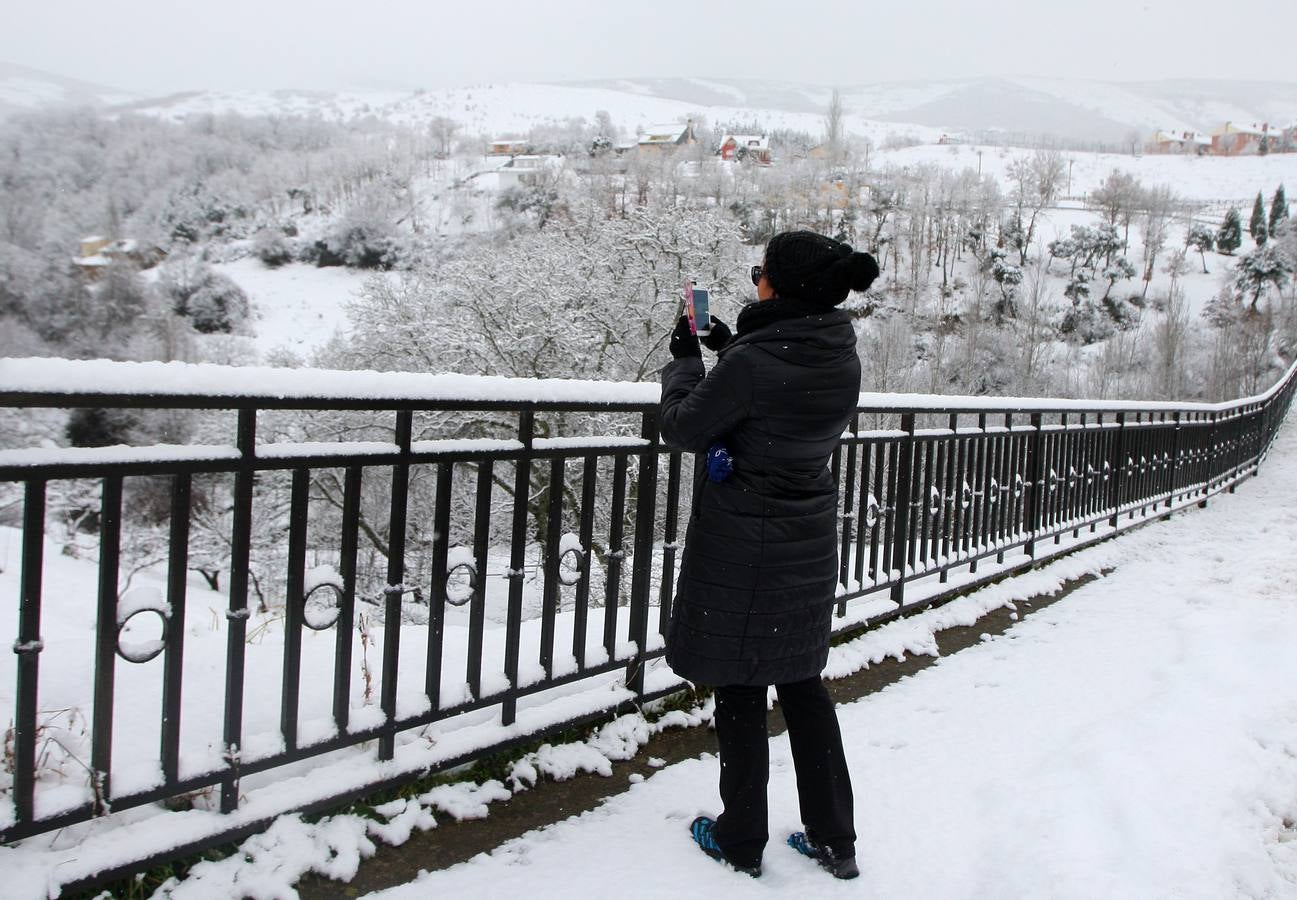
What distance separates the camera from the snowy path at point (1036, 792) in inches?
92.9

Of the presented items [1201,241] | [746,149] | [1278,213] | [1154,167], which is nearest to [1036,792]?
[1201,241]

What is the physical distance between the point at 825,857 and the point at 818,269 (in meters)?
1.69

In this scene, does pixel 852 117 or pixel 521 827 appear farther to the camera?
pixel 852 117

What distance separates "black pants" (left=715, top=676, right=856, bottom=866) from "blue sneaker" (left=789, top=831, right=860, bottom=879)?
0.02 m

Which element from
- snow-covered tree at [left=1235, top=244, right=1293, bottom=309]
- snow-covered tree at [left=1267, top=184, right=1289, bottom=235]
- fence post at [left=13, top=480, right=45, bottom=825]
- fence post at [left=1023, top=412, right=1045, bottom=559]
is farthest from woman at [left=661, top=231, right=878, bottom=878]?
snow-covered tree at [left=1267, top=184, right=1289, bottom=235]

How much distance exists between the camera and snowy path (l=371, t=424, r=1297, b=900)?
2359 millimetres

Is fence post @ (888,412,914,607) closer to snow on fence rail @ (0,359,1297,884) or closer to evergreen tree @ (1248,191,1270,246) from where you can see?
snow on fence rail @ (0,359,1297,884)

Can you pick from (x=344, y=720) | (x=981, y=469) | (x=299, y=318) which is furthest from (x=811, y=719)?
(x=299, y=318)

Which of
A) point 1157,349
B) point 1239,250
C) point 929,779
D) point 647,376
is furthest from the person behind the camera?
point 1239,250

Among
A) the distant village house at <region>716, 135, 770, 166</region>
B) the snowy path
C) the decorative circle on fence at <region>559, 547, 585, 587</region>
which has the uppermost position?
the distant village house at <region>716, 135, 770, 166</region>

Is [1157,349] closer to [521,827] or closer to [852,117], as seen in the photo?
[521,827]

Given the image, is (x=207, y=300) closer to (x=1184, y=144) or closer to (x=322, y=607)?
(x=322, y=607)

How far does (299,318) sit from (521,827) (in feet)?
158

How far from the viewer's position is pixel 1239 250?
67000 mm
